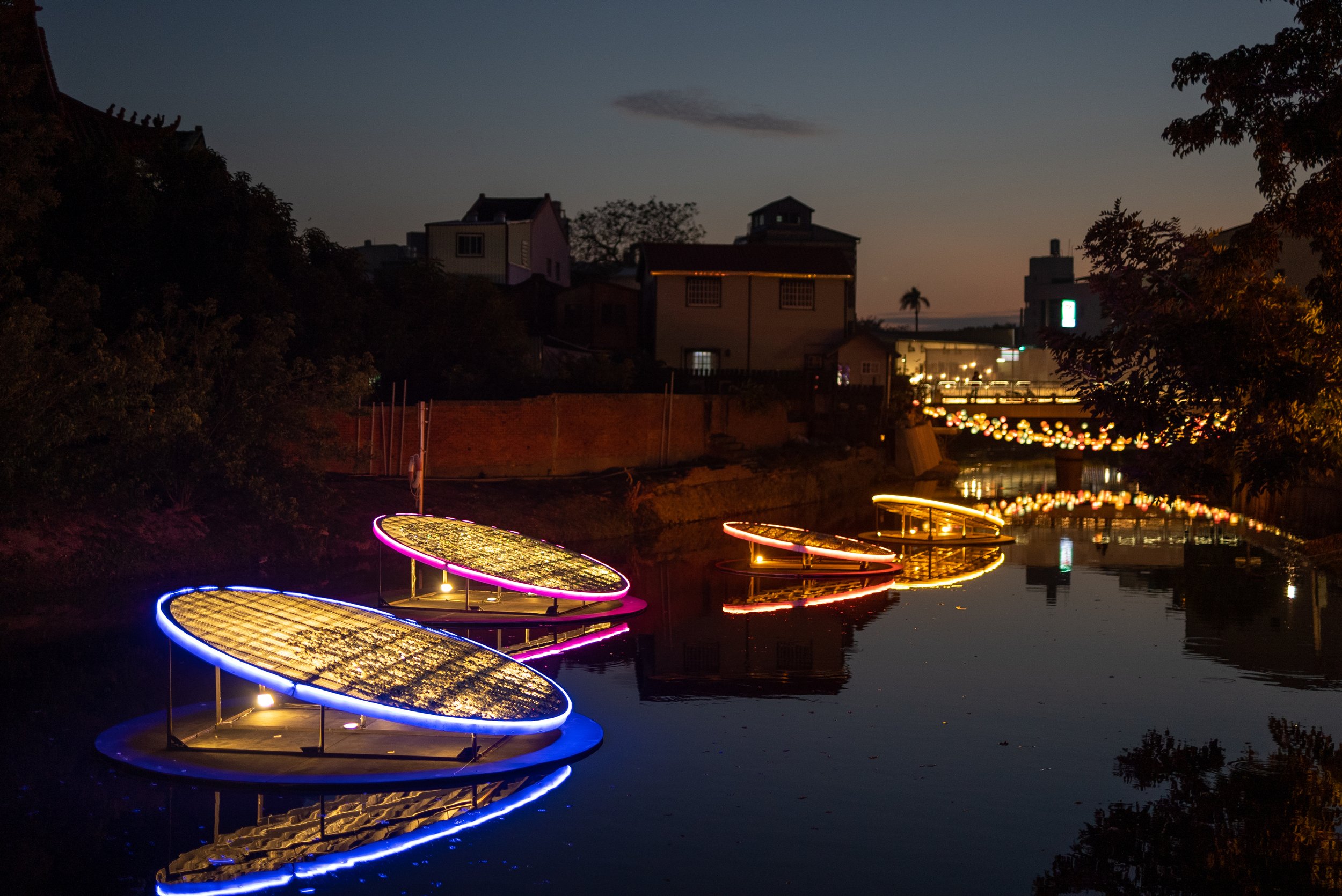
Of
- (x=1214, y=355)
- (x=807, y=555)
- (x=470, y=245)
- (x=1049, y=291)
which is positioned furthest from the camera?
(x=1049, y=291)

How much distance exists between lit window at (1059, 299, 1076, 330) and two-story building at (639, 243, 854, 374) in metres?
29.8

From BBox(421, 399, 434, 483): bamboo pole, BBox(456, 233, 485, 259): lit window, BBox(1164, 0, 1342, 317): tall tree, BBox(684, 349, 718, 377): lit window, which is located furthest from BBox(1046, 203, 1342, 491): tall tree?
BBox(456, 233, 485, 259): lit window

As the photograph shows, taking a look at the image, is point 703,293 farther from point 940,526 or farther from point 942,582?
point 942,582

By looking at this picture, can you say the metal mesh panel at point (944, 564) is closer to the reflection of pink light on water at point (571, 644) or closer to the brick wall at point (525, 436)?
the reflection of pink light on water at point (571, 644)

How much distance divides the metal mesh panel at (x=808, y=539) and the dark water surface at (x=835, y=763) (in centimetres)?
381

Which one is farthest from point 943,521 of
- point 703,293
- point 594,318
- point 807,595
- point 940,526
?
point 594,318

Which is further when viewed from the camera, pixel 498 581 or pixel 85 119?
pixel 85 119

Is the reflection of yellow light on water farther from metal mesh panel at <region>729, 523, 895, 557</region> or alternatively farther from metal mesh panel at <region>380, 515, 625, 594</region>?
metal mesh panel at <region>380, 515, 625, 594</region>

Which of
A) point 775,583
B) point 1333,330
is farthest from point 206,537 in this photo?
point 1333,330

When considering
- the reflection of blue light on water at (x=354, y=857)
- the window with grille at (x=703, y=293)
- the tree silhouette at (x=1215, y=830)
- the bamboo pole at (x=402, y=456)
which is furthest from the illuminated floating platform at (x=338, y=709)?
the window with grille at (x=703, y=293)

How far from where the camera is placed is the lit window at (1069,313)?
255 feet

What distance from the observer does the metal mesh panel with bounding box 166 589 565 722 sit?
996cm

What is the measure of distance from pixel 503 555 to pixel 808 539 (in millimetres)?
7348

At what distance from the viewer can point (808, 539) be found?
23.3 meters
